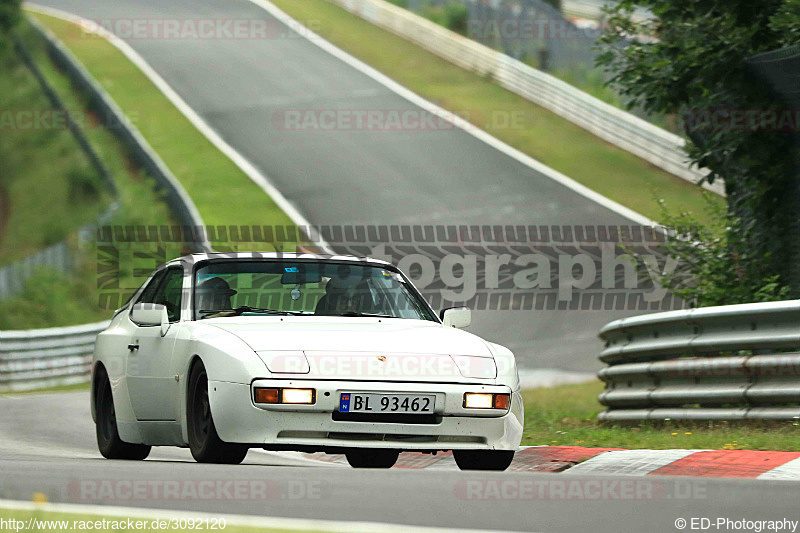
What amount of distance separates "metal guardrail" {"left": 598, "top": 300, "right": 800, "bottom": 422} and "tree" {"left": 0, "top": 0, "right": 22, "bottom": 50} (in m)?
30.2

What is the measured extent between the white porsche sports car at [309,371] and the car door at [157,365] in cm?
1

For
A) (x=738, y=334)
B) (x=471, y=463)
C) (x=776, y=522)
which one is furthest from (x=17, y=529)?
(x=738, y=334)

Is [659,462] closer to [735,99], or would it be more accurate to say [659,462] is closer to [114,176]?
[735,99]

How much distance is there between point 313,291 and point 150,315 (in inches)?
44.0

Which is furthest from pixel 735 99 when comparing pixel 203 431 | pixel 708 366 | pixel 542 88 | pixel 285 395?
pixel 542 88

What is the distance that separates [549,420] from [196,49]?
31.2m

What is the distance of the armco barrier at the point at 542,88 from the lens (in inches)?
1195

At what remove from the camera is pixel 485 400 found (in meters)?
7.81

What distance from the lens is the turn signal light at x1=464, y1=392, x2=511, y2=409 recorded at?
7.75m

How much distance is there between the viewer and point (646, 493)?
20.1 feet

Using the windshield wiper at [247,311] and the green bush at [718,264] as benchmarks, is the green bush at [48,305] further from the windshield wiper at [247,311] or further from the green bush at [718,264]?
the windshield wiper at [247,311]

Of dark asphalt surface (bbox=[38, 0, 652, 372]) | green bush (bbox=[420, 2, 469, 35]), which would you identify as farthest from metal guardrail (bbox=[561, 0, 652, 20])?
dark asphalt surface (bbox=[38, 0, 652, 372])

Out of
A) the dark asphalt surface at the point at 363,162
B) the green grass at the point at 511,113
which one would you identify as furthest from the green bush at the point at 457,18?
the dark asphalt surface at the point at 363,162

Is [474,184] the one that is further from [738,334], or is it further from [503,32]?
[738,334]
